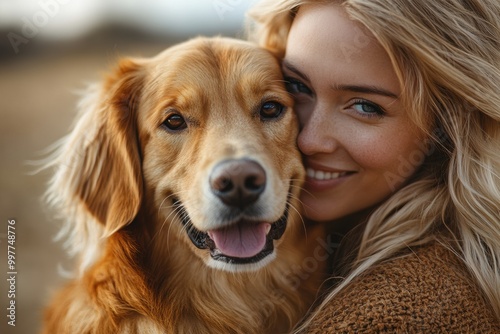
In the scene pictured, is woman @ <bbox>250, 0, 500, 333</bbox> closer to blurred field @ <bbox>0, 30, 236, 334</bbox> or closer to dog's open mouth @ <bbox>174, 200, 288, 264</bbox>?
dog's open mouth @ <bbox>174, 200, 288, 264</bbox>

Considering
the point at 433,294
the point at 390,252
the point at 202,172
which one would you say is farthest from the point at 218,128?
the point at 433,294

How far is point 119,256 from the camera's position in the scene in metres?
2.55

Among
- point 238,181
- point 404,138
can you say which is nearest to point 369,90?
point 404,138

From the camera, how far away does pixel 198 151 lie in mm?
2537

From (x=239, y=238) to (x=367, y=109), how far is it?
873mm

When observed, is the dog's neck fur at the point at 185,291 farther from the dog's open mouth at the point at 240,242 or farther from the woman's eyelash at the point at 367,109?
the woman's eyelash at the point at 367,109

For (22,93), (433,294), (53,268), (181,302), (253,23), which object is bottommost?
(22,93)

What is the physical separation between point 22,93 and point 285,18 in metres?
9.59

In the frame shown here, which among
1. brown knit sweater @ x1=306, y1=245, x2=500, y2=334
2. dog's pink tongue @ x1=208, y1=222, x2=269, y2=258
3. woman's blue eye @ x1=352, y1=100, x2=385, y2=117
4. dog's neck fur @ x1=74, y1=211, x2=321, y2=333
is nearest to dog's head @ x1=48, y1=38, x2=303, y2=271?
dog's pink tongue @ x1=208, y1=222, x2=269, y2=258

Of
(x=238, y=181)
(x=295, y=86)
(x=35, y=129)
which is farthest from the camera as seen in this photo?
(x=35, y=129)

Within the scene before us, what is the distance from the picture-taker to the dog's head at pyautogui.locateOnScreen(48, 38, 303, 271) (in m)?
2.41

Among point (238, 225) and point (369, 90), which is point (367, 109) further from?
point (238, 225)

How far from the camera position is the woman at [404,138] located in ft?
7.88

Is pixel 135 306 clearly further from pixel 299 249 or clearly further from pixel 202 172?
pixel 299 249
